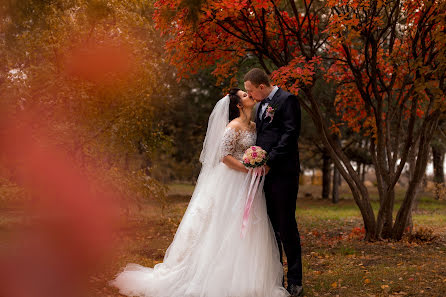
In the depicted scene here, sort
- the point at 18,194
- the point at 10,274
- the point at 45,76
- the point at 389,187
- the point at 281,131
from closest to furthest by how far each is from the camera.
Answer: the point at 281,131 < the point at 10,274 < the point at 389,187 < the point at 45,76 < the point at 18,194

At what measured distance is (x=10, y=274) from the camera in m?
6.50

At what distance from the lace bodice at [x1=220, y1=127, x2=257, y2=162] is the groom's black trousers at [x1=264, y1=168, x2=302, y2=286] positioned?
393mm

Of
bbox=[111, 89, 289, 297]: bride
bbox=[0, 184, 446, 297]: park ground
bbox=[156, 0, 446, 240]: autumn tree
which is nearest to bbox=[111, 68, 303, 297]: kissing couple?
bbox=[111, 89, 289, 297]: bride

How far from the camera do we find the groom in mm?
4832

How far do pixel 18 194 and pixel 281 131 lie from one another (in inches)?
309

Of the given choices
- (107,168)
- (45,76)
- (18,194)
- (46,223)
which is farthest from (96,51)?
(46,223)

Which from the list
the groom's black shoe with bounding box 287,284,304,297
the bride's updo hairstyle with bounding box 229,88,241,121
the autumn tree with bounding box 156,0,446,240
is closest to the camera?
the groom's black shoe with bounding box 287,284,304,297

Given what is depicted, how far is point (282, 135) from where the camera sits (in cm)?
485

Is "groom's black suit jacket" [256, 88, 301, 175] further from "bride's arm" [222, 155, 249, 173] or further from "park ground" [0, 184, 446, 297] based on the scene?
"park ground" [0, 184, 446, 297]

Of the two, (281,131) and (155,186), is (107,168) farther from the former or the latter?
(281,131)

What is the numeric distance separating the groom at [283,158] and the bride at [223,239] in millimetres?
159

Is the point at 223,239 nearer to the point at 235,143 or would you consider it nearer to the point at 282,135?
the point at 235,143

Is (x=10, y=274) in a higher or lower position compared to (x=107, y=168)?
lower

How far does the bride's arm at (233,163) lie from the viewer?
505 cm
